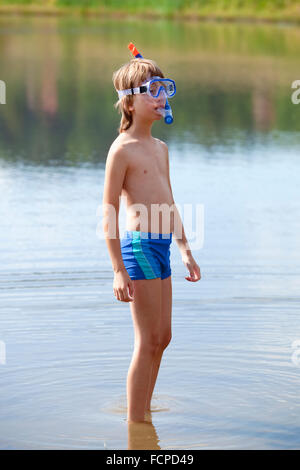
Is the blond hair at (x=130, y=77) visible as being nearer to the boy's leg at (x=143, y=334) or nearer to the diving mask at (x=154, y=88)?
the diving mask at (x=154, y=88)

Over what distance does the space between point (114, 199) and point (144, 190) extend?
0.47 ft

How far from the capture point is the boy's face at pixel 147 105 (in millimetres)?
4348

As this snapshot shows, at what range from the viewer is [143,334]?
14.2 ft

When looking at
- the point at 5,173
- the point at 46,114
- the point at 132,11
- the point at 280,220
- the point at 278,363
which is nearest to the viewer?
the point at 278,363

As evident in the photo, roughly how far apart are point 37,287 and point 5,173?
15.8ft

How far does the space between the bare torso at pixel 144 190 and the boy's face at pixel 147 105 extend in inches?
4.6

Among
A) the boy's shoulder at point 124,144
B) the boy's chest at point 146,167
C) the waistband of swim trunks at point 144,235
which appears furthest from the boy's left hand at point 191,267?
the boy's shoulder at point 124,144

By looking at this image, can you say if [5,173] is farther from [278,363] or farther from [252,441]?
[252,441]

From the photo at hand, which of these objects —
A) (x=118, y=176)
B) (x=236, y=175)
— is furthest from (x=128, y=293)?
(x=236, y=175)

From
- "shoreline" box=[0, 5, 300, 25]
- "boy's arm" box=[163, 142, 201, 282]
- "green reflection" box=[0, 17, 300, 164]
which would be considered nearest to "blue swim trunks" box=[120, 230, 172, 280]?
"boy's arm" box=[163, 142, 201, 282]

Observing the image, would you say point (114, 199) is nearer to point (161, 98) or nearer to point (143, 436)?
point (161, 98)

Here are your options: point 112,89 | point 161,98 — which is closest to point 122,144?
point 161,98

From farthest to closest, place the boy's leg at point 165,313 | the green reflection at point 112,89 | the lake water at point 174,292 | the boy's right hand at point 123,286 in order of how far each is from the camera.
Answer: the green reflection at point 112,89 → the lake water at point 174,292 → the boy's leg at point 165,313 → the boy's right hand at point 123,286

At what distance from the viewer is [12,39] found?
3036 cm
